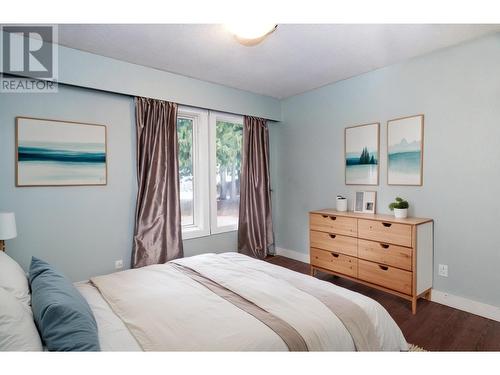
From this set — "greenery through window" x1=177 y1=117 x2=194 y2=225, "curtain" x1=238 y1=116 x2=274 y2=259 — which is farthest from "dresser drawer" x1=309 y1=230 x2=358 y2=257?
"greenery through window" x1=177 y1=117 x2=194 y2=225

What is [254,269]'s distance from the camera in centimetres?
207

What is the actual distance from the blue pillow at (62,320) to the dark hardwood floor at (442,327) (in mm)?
2139

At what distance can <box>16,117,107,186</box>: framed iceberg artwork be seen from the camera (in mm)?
2471

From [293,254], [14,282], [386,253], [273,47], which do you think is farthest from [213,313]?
[293,254]

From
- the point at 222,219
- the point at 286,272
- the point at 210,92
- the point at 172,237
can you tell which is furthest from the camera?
the point at 222,219

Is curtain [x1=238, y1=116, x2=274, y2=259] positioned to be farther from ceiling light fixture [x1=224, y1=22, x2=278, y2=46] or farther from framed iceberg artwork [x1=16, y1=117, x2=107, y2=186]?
ceiling light fixture [x1=224, y1=22, x2=278, y2=46]

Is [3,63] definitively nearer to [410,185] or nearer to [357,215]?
[357,215]

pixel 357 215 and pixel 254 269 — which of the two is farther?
pixel 357 215

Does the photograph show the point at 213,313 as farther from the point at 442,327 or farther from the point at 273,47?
the point at 273,47

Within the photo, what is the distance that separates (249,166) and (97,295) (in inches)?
106

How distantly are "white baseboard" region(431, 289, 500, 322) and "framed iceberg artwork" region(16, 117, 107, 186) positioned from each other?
353cm

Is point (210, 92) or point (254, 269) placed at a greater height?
point (210, 92)

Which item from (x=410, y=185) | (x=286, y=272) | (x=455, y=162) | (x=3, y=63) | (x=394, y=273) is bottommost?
(x=394, y=273)

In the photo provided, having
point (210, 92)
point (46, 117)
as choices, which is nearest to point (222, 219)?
point (210, 92)
